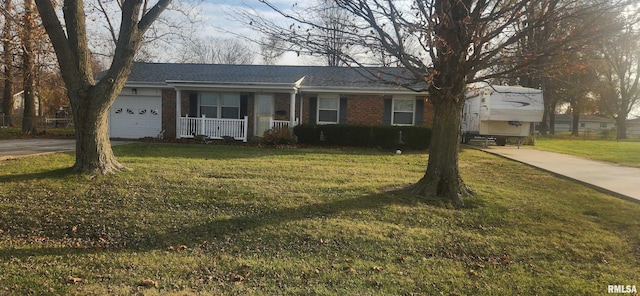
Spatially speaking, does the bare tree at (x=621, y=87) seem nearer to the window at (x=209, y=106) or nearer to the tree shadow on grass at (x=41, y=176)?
the window at (x=209, y=106)

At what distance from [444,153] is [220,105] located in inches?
510

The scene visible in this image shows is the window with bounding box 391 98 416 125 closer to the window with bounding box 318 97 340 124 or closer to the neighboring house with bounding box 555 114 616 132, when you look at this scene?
the window with bounding box 318 97 340 124

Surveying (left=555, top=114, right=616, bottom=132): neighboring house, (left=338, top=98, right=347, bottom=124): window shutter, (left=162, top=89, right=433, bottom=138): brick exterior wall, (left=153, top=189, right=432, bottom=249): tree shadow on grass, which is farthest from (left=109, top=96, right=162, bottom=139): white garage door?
(left=555, top=114, right=616, bottom=132): neighboring house

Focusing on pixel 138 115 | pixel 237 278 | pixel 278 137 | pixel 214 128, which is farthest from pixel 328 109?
pixel 237 278

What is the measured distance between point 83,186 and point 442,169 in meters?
6.12

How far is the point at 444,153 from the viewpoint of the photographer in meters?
6.99

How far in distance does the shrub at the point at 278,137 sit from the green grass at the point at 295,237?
23.5 ft

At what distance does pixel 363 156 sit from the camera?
1246 centimetres

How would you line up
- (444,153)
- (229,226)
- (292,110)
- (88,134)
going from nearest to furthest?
(229,226)
(444,153)
(88,134)
(292,110)

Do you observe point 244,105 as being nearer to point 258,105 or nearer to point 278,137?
point 258,105

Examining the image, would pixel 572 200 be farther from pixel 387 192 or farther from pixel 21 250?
pixel 21 250

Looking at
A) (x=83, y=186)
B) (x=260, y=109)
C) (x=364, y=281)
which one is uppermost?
(x=260, y=109)

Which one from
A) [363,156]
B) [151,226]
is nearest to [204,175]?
[151,226]

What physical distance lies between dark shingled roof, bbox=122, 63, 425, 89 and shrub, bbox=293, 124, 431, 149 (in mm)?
2037
